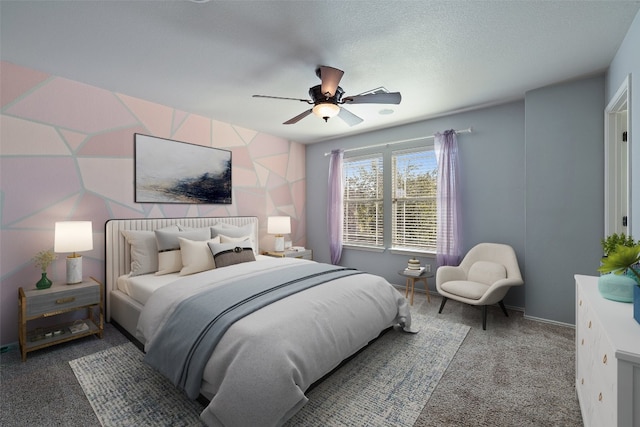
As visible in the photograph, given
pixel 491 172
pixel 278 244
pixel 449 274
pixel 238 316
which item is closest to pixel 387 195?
pixel 491 172

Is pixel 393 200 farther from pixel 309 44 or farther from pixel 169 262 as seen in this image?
pixel 169 262

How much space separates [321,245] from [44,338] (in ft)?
13.0

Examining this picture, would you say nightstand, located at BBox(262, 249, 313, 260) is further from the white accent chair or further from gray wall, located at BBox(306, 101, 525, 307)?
the white accent chair

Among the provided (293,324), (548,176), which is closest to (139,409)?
(293,324)

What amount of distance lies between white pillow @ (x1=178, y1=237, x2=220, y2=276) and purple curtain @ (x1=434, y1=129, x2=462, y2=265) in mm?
3068

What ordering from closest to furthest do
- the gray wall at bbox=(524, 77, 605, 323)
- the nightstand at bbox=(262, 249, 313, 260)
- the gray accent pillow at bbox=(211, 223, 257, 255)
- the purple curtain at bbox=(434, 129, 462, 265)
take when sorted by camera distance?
the gray wall at bbox=(524, 77, 605, 323) < the gray accent pillow at bbox=(211, 223, 257, 255) < the purple curtain at bbox=(434, 129, 462, 265) < the nightstand at bbox=(262, 249, 313, 260)

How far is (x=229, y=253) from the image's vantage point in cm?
321

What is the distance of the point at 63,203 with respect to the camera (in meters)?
2.87

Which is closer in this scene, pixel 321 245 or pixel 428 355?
pixel 428 355

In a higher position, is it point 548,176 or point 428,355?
point 548,176

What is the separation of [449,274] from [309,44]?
3.00 meters

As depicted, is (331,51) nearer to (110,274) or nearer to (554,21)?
(554,21)

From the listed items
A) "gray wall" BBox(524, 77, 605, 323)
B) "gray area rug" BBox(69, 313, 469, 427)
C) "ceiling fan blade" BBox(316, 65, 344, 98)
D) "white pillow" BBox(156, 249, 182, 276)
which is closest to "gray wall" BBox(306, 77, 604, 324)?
"gray wall" BBox(524, 77, 605, 323)

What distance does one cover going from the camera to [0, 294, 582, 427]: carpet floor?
172 cm
